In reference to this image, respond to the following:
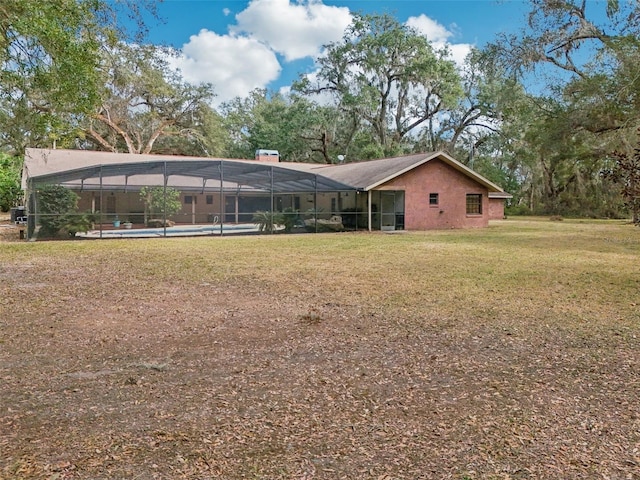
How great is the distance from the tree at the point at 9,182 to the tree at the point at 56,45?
94.1 feet

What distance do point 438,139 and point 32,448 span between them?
4048cm

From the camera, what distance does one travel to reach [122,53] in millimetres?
10727

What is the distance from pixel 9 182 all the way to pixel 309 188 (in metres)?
25.5

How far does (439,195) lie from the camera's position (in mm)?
24422

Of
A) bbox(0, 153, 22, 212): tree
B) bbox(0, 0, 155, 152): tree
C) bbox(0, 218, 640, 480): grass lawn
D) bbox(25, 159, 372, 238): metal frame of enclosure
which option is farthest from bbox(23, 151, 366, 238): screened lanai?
bbox(0, 153, 22, 212): tree

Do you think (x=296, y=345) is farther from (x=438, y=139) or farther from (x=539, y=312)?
(x=438, y=139)

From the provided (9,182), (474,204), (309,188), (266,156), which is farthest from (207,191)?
(9,182)

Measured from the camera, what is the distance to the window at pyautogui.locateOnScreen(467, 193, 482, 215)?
25625 millimetres

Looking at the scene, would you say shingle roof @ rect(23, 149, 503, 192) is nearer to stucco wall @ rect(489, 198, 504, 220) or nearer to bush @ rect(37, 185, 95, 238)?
bush @ rect(37, 185, 95, 238)

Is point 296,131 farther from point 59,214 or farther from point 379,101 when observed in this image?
point 59,214

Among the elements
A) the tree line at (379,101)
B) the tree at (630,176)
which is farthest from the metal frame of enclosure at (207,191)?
the tree at (630,176)

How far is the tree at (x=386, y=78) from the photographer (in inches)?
1342

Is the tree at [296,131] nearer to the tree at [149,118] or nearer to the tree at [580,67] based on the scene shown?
the tree at [149,118]

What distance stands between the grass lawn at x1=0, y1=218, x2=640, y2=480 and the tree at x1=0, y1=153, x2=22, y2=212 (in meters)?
30.8
